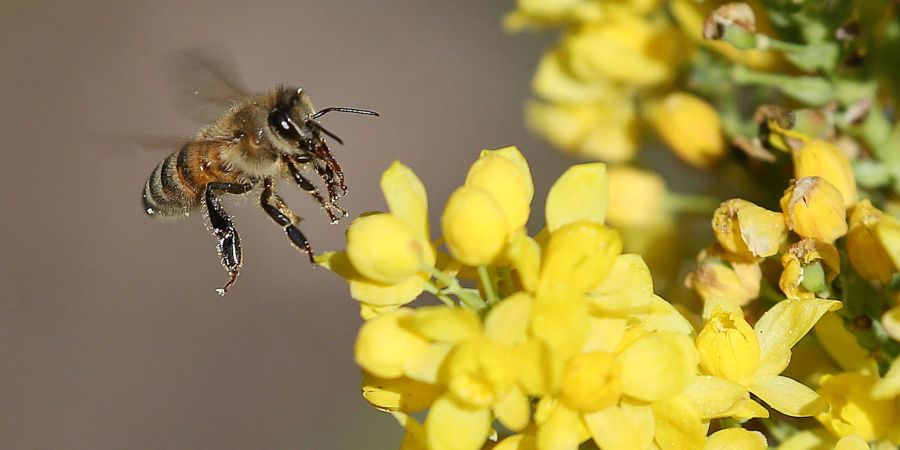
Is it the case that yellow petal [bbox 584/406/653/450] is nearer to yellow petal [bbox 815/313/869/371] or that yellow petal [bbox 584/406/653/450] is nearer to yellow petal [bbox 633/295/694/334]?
yellow petal [bbox 633/295/694/334]

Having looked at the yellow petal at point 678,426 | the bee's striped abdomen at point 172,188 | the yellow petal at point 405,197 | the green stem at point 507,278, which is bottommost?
the yellow petal at point 678,426

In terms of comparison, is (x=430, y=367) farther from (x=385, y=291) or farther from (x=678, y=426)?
(x=678, y=426)

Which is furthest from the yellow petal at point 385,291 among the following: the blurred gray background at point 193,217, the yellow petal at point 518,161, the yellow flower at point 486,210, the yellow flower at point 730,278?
the blurred gray background at point 193,217

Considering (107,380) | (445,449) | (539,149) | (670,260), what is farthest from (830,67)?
(107,380)

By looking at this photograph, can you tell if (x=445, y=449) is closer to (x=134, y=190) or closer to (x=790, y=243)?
(x=790, y=243)

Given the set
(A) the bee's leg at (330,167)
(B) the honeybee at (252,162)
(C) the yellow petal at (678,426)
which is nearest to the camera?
(C) the yellow petal at (678,426)

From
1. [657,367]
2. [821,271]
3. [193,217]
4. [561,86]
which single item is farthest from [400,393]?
[193,217]

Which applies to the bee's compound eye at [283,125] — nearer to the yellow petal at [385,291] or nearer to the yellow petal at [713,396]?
the yellow petal at [385,291]
